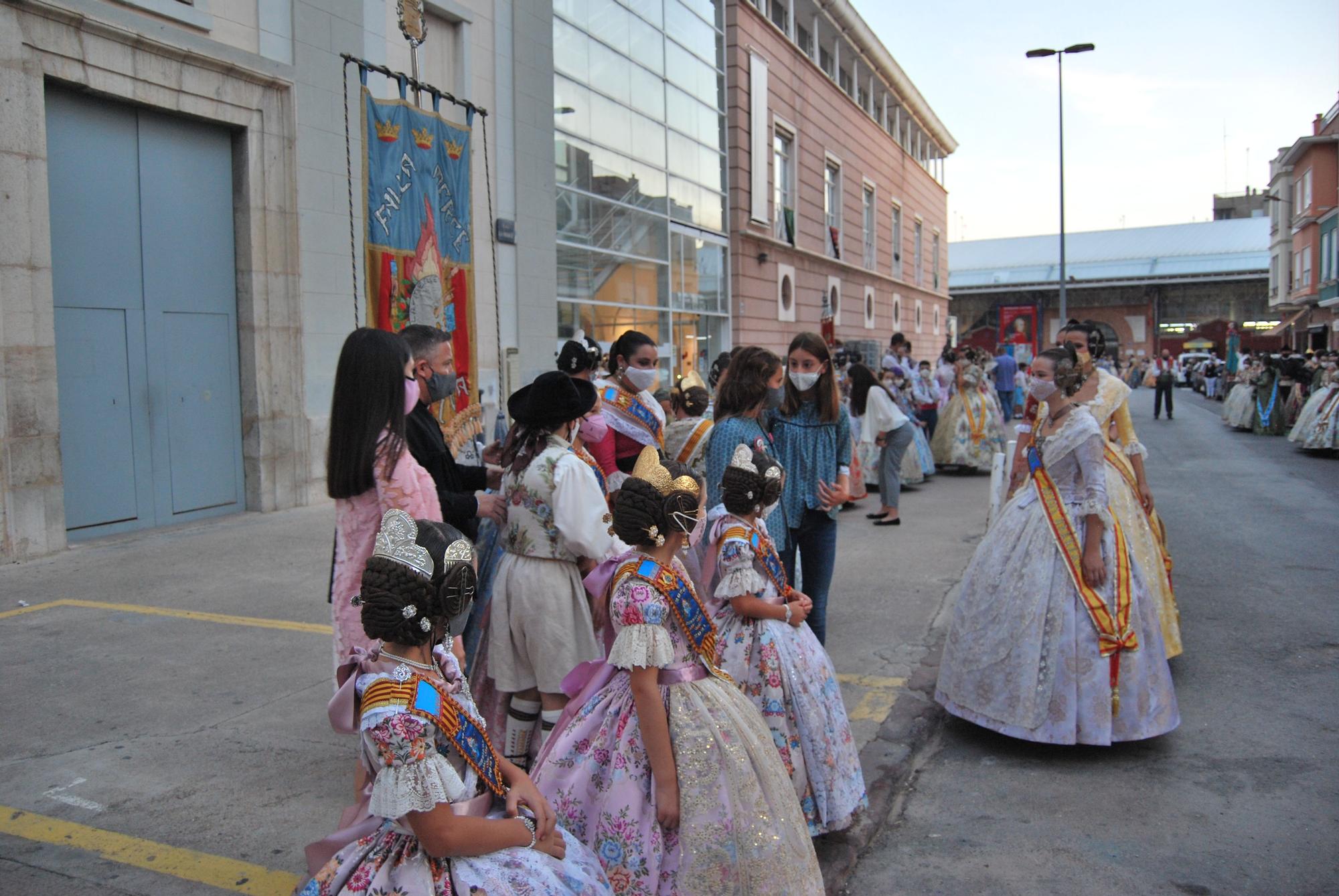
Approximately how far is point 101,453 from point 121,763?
4979 mm

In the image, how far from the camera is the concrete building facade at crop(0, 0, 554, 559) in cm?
714

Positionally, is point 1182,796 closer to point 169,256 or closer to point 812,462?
point 812,462

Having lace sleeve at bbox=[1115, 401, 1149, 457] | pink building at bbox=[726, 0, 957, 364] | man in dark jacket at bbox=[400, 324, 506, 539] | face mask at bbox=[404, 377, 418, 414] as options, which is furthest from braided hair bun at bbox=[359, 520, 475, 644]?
pink building at bbox=[726, 0, 957, 364]

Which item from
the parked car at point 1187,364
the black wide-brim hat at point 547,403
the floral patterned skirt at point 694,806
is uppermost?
the parked car at point 1187,364

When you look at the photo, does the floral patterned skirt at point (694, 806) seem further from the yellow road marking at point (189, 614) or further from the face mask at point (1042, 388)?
the yellow road marking at point (189, 614)

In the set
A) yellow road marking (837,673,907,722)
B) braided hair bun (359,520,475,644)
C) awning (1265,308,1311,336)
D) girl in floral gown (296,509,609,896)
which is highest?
awning (1265,308,1311,336)

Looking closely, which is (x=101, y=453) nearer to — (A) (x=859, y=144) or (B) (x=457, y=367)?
(B) (x=457, y=367)

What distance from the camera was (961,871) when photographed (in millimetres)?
3301

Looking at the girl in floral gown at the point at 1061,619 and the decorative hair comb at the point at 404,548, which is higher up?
the decorative hair comb at the point at 404,548

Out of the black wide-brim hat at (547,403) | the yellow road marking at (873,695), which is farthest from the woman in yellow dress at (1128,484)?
the black wide-brim hat at (547,403)

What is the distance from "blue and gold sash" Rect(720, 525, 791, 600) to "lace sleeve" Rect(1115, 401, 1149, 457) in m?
3.22

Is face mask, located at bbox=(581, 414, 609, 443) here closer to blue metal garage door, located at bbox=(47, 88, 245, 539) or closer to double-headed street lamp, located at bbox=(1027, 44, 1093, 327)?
blue metal garage door, located at bbox=(47, 88, 245, 539)

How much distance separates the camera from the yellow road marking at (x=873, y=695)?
4.62m

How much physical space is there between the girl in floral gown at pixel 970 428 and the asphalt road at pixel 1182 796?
7.52 m
